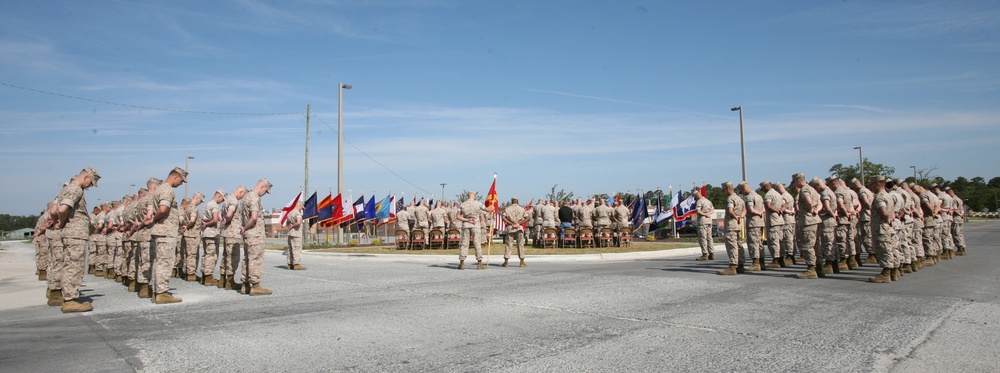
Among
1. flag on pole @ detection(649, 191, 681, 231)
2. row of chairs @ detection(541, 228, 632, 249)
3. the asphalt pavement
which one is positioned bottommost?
the asphalt pavement

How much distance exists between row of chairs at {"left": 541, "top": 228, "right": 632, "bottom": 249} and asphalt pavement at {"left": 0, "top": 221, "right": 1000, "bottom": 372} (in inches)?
456

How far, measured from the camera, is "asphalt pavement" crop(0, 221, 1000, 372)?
5164 mm

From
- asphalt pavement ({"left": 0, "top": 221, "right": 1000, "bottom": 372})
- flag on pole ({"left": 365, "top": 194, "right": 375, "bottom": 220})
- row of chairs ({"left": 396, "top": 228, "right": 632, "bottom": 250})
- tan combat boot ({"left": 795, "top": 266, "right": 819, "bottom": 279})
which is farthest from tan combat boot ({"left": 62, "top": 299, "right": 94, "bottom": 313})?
flag on pole ({"left": 365, "top": 194, "right": 375, "bottom": 220})

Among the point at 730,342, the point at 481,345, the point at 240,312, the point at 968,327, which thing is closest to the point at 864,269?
the point at 968,327

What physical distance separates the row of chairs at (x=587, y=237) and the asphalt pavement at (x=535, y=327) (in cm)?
1158

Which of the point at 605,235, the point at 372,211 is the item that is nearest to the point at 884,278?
the point at 605,235

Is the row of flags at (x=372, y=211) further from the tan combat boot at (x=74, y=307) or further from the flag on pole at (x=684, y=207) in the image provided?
the tan combat boot at (x=74, y=307)

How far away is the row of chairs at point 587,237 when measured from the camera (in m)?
23.0

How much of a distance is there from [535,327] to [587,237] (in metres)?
16.5

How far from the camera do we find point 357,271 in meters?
14.3

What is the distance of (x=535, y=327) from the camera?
6.69 meters

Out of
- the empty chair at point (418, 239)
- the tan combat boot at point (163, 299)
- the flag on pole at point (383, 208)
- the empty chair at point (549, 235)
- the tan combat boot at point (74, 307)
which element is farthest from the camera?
the flag on pole at point (383, 208)

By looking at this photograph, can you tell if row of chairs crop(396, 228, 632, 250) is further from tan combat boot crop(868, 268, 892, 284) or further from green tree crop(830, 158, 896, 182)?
green tree crop(830, 158, 896, 182)

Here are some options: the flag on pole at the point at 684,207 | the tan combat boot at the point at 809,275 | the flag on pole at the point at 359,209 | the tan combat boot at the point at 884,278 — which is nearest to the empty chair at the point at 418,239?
the flag on pole at the point at 359,209
